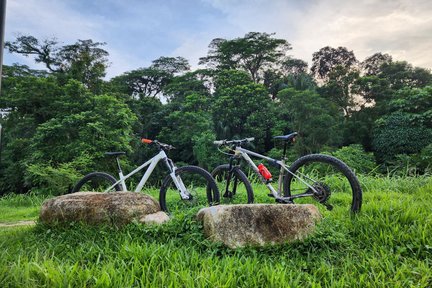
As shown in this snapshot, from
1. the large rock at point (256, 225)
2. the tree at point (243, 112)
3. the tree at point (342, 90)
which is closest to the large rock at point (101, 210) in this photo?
the large rock at point (256, 225)

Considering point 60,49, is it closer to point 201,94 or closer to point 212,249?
point 201,94

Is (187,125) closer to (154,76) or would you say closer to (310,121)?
(310,121)

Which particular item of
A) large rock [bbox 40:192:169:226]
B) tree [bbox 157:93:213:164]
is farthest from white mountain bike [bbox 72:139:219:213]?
→ tree [bbox 157:93:213:164]

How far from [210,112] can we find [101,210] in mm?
18379

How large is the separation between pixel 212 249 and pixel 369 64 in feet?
93.3

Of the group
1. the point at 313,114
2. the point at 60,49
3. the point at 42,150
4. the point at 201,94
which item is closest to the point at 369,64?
the point at 313,114

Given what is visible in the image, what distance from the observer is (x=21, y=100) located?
47.8 feet

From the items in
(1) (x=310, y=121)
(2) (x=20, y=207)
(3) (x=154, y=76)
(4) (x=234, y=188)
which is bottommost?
(2) (x=20, y=207)

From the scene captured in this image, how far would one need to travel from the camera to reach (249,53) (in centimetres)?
2684

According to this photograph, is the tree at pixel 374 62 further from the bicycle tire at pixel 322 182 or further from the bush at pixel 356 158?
the bicycle tire at pixel 322 182

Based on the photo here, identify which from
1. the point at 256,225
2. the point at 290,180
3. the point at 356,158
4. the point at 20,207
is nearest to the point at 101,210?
the point at 256,225

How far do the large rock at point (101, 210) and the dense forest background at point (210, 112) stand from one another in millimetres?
7207

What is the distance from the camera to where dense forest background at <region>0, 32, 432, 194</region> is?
43.2 ft

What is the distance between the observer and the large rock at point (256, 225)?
271 centimetres
